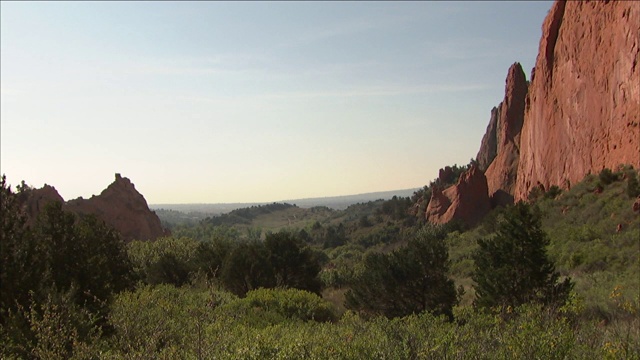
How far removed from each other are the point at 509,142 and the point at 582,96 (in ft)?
75.4

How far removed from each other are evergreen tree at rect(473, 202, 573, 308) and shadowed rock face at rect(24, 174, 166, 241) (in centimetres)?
6034

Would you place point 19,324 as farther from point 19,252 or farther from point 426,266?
point 426,266

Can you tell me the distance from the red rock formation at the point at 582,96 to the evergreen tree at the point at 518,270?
21789 millimetres

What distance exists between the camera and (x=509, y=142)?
61.0 meters

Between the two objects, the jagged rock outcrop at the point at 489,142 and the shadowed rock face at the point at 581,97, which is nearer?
the shadowed rock face at the point at 581,97

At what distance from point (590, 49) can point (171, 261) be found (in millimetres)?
37699

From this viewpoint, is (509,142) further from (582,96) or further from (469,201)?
(582,96)

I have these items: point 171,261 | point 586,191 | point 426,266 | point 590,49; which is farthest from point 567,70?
point 171,261

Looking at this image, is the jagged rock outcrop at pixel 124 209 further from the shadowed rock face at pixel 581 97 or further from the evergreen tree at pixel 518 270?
the evergreen tree at pixel 518 270

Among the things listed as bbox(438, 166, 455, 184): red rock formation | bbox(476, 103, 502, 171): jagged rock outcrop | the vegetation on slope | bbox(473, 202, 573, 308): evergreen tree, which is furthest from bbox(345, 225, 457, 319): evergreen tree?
bbox(476, 103, 502, 171): jagged rock outcrop

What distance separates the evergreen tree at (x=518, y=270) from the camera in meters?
12.5

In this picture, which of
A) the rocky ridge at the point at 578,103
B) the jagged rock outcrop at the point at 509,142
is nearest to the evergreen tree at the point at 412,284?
the rocky ridge at the point at 578,103

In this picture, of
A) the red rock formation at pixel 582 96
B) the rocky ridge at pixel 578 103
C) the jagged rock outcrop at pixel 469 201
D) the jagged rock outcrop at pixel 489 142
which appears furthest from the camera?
the jagged rock outcrop at pixel 489 142

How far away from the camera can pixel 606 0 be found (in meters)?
36.0
